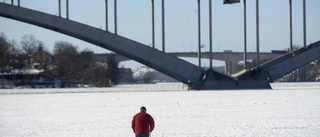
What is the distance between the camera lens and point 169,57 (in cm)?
5981

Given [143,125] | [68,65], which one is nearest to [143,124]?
[143,125]

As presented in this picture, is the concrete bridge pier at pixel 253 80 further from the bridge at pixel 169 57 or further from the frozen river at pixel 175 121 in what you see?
the frozen river at pixel 175 121

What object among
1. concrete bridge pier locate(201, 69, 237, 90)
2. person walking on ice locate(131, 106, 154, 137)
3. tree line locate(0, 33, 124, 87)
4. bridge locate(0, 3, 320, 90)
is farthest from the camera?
tree line locate(0, 33, 124, 87)

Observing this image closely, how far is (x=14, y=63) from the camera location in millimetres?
100375

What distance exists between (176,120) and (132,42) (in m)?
33.1

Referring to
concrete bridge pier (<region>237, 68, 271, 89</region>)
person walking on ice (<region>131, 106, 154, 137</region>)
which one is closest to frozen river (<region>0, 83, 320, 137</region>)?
person walking on ice (<region>131, 106, 154, 137</region>)

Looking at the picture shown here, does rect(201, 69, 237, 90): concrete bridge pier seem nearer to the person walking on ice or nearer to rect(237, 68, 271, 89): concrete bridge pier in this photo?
rect(237, 68, 271, 89): concrete bridge pier

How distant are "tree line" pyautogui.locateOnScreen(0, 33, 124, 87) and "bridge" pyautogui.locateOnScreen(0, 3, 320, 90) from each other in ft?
108

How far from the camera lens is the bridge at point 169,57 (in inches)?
2200

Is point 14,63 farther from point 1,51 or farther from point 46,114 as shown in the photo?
point 46,114

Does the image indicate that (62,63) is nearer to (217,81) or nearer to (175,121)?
(217,81)

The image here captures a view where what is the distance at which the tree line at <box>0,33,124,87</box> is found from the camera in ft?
318

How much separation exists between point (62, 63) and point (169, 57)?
4346cm

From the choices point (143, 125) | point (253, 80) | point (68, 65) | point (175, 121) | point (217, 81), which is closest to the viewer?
point (143, 125)
